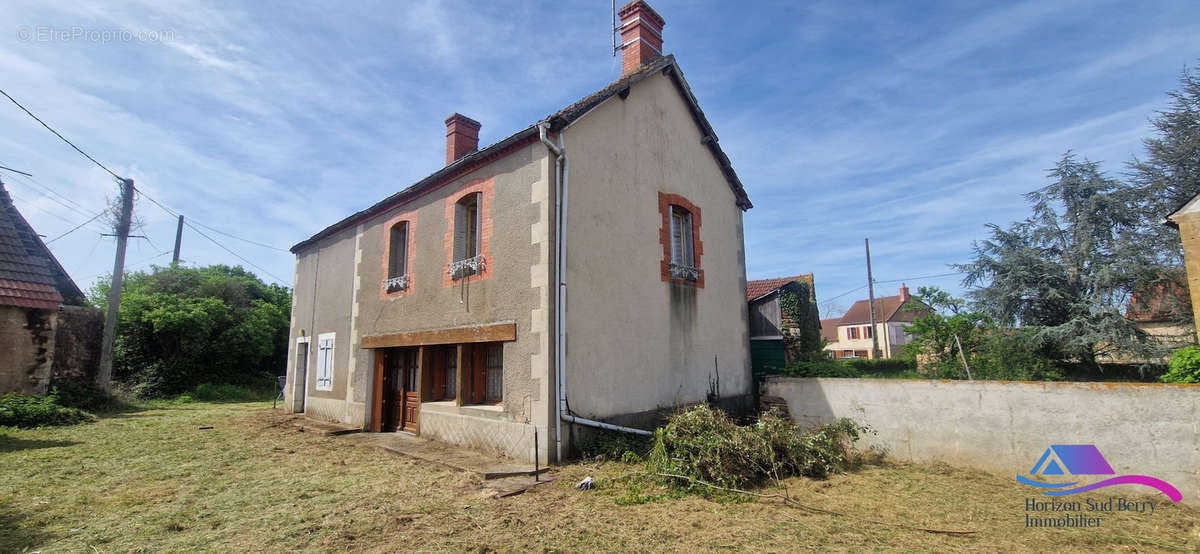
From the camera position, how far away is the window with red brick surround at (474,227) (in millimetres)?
8672

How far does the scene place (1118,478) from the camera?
241 inches

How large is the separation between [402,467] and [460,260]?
141 inches


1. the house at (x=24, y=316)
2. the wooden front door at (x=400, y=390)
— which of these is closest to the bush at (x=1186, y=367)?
the wooden front door at (x=400, y=390)

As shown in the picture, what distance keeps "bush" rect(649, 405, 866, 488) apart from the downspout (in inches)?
45.2

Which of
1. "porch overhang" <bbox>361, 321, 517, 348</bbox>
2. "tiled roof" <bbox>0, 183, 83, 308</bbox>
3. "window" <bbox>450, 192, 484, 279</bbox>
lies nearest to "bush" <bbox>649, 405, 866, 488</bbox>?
"porch overhang" <bbox>361, 321, 517, 348</bbox>

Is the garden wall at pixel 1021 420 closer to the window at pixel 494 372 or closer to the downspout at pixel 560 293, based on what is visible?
the downspout at pixel 560 293

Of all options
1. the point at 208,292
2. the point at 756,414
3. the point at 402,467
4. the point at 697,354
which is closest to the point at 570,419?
the point at 402,467

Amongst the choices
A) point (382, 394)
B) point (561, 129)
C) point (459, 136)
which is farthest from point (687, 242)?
point (382, 394)

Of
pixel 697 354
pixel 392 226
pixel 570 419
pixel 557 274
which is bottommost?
pixel 570 419

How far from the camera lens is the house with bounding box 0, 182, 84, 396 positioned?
11.5 metres

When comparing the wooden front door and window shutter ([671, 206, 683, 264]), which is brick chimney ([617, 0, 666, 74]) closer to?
window shutter ([671, 206, 683, 264])

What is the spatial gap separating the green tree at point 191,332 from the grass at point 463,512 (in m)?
11.9

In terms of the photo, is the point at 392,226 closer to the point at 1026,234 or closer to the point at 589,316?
the point at 589,316

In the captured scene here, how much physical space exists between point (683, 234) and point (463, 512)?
6.80 meters
